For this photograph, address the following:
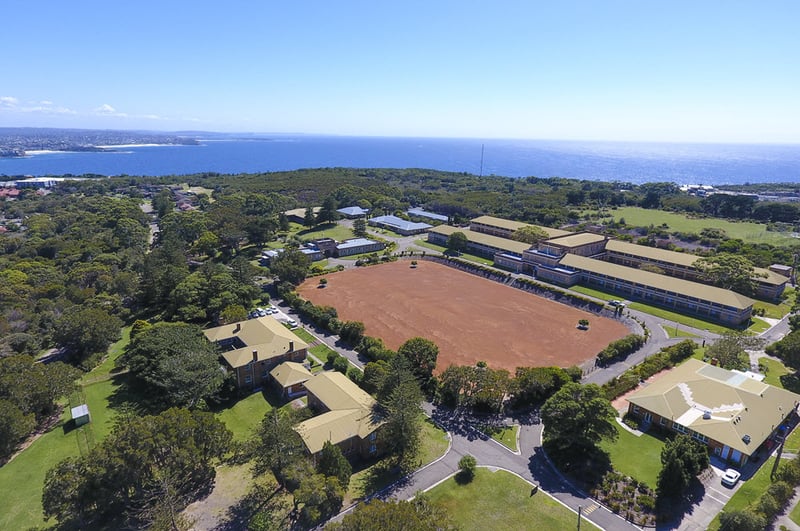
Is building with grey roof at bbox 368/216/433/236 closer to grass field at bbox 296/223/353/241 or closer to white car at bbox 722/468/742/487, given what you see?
grass field at bbox 296/223/353/241

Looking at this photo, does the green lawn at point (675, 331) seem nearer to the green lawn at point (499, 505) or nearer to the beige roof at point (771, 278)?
the beige roof at point (771, 278)

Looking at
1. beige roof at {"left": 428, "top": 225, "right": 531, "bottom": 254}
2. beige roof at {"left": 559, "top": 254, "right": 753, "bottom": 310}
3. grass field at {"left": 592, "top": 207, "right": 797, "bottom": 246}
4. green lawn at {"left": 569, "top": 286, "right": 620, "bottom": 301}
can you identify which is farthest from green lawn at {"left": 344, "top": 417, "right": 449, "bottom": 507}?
grass field at {"left": 592, "top": 207, "right": 797, "bottom": 246}

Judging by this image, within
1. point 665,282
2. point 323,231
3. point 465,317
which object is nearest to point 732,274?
point 665,282

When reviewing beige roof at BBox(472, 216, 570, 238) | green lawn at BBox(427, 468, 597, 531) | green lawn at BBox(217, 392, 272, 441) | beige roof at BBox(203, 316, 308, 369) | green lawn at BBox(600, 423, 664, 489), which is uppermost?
beige roof at BBox(472, 216, 570, 238)

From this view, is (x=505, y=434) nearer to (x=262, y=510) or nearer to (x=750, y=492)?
(x=750, y=492)

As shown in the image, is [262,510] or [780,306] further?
[780,306]

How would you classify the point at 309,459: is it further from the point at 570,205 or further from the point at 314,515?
the point at 570,205
